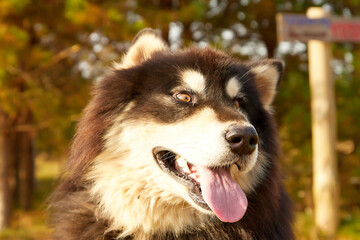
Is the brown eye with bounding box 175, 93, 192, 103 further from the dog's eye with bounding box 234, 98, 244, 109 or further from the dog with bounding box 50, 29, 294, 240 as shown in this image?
the dog's eye with bounding box 234, 98, 244, 109

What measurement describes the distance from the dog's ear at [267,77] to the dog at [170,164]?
36 cm

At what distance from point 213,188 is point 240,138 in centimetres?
37

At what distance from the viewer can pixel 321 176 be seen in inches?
250

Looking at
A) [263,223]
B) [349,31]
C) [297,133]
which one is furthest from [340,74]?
[263,223]

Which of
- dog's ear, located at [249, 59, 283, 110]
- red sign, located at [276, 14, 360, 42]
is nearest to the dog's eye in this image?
dog's ear, located at [249, 59, 283, 110]

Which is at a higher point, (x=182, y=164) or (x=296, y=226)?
(x=182, y=164)

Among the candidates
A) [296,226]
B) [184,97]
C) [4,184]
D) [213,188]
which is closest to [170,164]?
[213,188]

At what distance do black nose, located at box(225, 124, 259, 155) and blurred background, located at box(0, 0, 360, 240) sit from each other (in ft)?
14.9

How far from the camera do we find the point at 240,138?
91.0 inches

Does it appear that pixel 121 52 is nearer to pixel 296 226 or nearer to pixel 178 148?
pixel 296 226

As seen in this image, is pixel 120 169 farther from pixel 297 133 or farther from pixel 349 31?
pixel 297 133

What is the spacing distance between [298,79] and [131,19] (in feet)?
13.2

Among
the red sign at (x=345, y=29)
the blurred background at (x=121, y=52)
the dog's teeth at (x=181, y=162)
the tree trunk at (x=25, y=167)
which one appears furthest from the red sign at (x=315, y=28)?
the tree trunk at (x=25, y=167)

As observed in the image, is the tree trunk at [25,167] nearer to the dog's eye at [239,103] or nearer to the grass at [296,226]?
the grass at [296,226]
